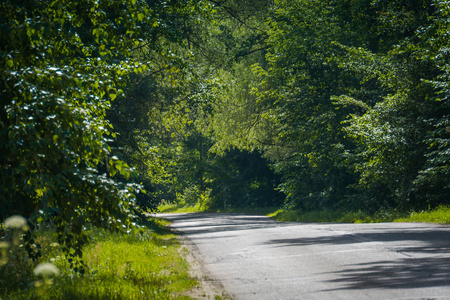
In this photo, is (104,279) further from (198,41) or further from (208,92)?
(198,41)

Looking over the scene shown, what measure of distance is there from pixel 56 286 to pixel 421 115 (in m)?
17.1

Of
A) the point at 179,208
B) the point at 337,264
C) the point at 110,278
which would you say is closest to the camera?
the point at 110,278

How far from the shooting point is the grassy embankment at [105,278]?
8156 millimetres

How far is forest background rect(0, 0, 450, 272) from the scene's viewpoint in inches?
271

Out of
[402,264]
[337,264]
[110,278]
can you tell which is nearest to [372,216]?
[337,264]

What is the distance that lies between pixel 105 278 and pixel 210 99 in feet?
40.8

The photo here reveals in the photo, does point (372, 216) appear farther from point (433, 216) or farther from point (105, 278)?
point (105, 278)

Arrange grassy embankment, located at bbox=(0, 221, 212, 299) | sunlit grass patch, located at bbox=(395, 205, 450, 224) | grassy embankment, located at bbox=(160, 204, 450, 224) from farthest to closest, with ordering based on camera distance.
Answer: grassy embankment, located at bbox=(160, 204, 450, 224)
sunlit grass patch, located at bbox=(395, 205, 450, 224)
grassy embankment, located at bbox=(0, 221, 212, 299)

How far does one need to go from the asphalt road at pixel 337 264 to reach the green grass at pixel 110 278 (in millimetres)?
768

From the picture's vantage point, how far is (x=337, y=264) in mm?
10445

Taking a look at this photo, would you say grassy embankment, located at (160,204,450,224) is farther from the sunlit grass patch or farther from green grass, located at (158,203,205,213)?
green grass, located at (158,203,205,213)

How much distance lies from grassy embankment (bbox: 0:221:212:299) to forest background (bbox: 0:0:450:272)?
104cm

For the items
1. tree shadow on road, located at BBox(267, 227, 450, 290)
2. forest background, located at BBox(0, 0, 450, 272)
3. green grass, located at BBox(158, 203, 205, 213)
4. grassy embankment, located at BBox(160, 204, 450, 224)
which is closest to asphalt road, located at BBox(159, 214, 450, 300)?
tree shadow on road, located at BBox(267, 227, 450, 290)

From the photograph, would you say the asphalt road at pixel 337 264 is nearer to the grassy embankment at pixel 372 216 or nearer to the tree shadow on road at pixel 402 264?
the tree shadow on road at pixel 402 264
